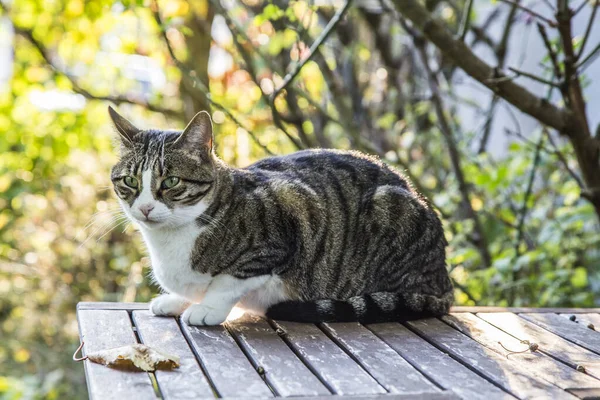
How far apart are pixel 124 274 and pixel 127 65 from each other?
1.74 m

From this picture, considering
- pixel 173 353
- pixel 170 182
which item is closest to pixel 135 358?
pixel 173 353

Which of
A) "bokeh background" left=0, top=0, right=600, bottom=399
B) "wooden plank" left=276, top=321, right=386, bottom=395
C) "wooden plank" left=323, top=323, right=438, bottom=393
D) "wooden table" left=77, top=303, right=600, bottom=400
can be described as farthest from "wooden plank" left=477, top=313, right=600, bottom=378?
"bokeh background" left=0, top=0, right=600, bottom=399

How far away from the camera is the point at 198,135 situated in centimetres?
235

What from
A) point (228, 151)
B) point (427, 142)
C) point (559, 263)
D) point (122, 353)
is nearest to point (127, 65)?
point (228, 151)

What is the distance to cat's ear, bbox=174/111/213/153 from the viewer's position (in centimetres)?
232

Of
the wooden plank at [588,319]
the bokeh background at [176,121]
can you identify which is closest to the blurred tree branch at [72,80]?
the bokeh background at [176,121]

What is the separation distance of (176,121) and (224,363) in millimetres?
4168

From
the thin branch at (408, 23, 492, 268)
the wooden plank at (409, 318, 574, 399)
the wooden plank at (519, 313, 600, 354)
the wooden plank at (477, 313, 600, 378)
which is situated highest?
the thin branch at (408, 23, 492, 268)

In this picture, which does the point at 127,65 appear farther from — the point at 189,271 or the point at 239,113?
the point at 189,271

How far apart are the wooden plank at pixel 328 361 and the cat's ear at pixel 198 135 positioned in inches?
25.1

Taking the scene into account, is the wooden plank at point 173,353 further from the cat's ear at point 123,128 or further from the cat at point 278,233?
the cat's ear at point 123,128

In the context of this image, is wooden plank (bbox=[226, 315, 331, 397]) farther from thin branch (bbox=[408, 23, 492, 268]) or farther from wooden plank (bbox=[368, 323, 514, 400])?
thin branch (bbox=[408, 23, 492, 268])

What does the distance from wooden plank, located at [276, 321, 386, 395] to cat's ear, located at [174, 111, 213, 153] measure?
64 centimetres

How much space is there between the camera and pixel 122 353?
189cm
